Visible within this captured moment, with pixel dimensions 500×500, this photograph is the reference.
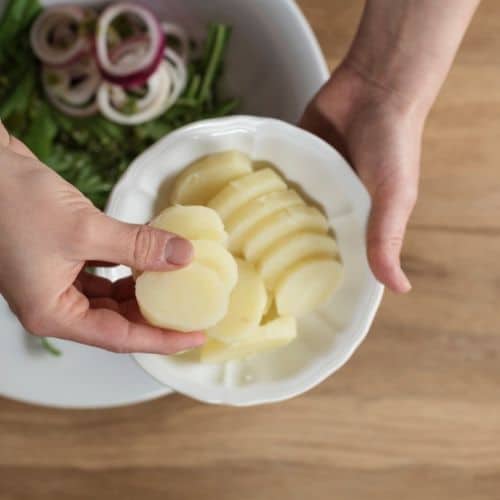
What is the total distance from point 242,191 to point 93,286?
0.21 meters

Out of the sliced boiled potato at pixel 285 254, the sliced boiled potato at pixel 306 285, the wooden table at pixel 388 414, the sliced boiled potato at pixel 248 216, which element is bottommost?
the wooden table at pixel 388 414

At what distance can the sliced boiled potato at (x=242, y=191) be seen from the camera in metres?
0.85

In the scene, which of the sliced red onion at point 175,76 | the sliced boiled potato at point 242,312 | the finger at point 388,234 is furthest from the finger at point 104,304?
the sliced red onion at point 175,76

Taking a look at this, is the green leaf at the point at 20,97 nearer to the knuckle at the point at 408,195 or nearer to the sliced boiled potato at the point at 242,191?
the sliced boiled potato at the point at 242,191

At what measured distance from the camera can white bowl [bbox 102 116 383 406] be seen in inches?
34.1

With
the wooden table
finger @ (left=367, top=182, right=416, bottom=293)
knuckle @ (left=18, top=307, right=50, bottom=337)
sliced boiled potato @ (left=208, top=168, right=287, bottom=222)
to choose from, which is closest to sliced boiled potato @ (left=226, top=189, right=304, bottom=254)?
→ sliced boiled potato @ (left=208, top=168, right=287, bottom=222)

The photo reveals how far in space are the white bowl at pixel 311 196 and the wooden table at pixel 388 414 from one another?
0.71ft

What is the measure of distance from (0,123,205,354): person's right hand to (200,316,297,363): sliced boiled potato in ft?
0.16

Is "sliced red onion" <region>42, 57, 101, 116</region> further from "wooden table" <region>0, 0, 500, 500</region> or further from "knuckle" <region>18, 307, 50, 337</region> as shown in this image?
"knuckle" <region>18, 307, 50, 337</region>

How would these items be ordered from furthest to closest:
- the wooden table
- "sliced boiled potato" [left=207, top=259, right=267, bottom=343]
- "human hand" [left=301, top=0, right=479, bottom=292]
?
the wooden table
"human hand" [left=301, top=0, right=479, bottom=292]
"sliced boiled potato" [left=207, top=259, right=267, bottom=343]

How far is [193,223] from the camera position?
2.53ft

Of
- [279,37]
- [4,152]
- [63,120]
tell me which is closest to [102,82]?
[63,120]

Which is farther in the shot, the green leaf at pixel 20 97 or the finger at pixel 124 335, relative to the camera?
the green leaf at pixel 20 97

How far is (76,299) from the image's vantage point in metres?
0.78
